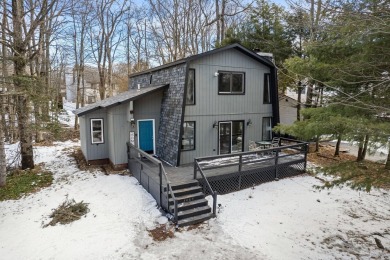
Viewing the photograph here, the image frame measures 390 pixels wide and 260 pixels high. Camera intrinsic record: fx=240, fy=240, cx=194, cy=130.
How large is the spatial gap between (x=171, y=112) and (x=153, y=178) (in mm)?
3279

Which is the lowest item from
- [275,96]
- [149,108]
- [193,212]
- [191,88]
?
[193,212]

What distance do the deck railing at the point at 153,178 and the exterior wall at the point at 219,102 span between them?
182cm

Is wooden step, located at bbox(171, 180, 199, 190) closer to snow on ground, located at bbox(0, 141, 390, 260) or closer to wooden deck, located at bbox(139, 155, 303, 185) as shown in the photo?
wooden deck, located at bbox(139, 155, 303, 185)

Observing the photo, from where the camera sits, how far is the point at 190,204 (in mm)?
7164

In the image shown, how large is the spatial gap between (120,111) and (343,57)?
26.9 ft

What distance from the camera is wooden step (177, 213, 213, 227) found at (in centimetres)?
663

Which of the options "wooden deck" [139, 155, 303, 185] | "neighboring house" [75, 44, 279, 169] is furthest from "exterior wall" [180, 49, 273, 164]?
"wooden deck" [139, 155, 303, 185]

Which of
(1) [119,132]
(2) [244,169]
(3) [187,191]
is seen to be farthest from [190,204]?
(1) [119,132]

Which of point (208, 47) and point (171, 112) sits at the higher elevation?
point (208, 47)

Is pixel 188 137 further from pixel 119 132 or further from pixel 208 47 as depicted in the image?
pixel 208 47

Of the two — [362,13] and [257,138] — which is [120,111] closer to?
[257,138]

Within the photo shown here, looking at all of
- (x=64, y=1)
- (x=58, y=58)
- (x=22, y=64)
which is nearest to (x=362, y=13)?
(x=22, y=64)

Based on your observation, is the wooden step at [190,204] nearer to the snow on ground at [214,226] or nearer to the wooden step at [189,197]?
the wooden step at [189,197]

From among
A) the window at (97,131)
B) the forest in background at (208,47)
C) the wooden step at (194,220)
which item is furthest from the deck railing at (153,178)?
the forest in background at (208,47)
